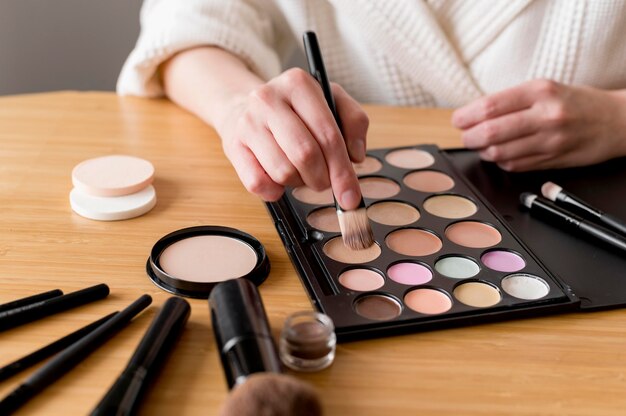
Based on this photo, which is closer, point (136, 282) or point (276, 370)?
point (276, 370)

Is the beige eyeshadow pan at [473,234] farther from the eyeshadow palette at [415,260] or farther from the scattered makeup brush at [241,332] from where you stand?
the scattered makeup brush at [241,332]

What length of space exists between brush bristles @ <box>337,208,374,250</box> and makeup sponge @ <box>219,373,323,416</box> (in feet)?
0.93

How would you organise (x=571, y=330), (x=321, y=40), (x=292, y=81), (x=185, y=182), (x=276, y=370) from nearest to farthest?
1. (x=276, y=370)
2. (x=571, y=330)
3. (x=292, y=81)
4. (x=185, y=182)
5. (x=321, y=40)

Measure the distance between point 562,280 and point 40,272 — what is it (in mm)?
471

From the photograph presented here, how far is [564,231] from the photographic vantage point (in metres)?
0.81

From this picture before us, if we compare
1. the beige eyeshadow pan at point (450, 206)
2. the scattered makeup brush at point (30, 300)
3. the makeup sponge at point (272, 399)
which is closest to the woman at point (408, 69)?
the beige eyeshadow pan at point (450, 206)

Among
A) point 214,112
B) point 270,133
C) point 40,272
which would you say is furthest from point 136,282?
point 214,112

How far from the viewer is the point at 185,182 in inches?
35.0

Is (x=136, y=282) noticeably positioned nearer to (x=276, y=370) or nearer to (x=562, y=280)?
Answer: (x=276, y=370)

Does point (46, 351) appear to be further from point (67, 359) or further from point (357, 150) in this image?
point (357, 150)

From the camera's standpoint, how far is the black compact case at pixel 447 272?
66 cm

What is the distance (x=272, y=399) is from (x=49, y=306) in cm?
28

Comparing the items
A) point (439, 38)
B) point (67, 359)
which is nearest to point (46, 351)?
point (67, 359)

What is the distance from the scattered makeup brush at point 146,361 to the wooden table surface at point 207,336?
0.01 metres
